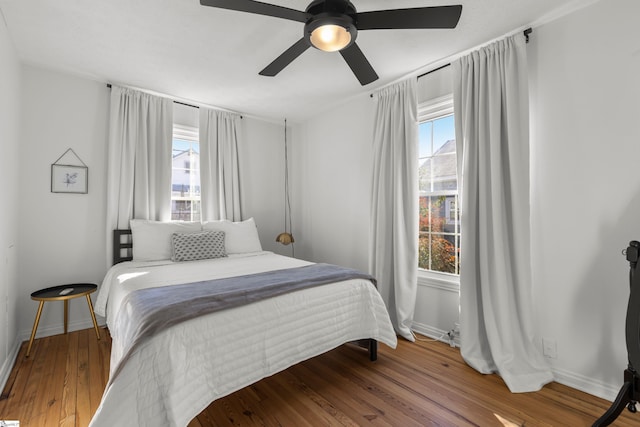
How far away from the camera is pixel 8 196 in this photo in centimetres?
230

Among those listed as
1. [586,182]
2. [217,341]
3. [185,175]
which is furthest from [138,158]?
[586,182]

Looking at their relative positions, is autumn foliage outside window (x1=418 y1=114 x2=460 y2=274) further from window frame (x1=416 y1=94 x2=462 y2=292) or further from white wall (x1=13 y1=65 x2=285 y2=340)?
white wall (x1=13 y1=65 x2=285 y2=340)

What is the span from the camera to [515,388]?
1.96 m

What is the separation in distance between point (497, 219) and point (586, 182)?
1.83ft

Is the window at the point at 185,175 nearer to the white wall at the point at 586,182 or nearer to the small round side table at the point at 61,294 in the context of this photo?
the small round side table at the point at 61,294

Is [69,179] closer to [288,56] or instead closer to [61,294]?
[61,294]

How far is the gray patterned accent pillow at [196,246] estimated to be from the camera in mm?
2957

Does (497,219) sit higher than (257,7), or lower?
lower

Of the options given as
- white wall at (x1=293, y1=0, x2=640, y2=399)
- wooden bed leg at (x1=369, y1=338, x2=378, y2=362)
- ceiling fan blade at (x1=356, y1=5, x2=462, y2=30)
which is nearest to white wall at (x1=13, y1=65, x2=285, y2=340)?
wooden bed leg at (x1=369, y1=338, x2=378, y2=362)

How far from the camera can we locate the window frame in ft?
9.00

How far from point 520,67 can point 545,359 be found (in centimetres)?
210

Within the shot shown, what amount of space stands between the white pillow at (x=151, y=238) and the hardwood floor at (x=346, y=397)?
0.91 meters

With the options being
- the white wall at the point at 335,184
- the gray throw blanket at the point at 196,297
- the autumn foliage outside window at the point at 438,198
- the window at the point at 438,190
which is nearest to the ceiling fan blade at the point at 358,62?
the window at the point at 438,190

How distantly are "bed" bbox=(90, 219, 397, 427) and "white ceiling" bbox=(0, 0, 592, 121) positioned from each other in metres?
1.69
